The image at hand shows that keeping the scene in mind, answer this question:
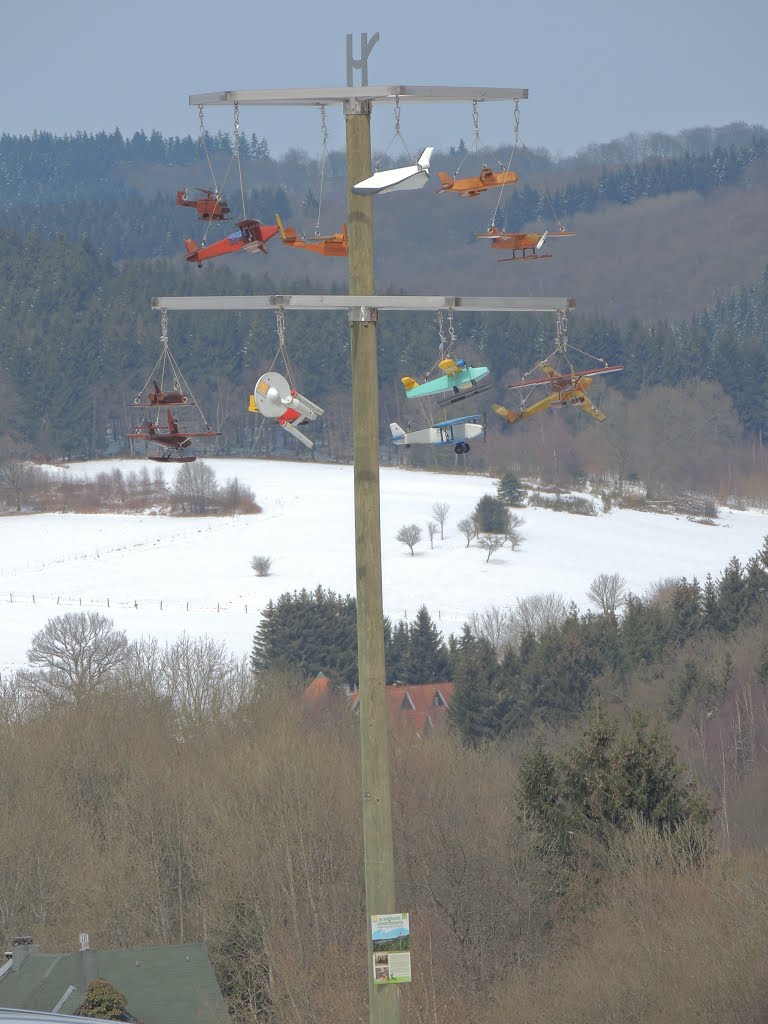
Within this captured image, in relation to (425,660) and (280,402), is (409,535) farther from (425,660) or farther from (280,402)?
(280,402)

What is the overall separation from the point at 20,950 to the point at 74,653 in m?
50.9

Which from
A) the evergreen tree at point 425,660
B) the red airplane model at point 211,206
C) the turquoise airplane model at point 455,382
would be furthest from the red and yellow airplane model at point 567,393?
the evergreen tree at point 425,660

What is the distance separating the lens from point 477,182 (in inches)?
582

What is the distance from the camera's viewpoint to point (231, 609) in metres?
98.5

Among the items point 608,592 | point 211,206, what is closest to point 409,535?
point 608,592

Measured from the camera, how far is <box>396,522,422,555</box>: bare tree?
11694 centimetres

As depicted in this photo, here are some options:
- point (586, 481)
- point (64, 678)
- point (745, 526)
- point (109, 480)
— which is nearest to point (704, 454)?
point (586, 481)

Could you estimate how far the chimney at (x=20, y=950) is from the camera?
18.2m

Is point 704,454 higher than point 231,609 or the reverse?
the reverse

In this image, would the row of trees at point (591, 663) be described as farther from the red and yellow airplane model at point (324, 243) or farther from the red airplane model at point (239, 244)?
the red and yellow airplane model at point (324, 243)

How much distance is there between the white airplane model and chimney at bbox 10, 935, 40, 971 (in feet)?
34.1

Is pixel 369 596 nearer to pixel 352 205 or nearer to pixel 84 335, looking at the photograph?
pixel 352 205

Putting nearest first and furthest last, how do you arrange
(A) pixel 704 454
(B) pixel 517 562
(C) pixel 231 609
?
1. (C) pixel 231 609
2. (B) pixel 517 562
3. (A) pixel 704 454

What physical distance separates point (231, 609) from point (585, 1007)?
3264 inches
